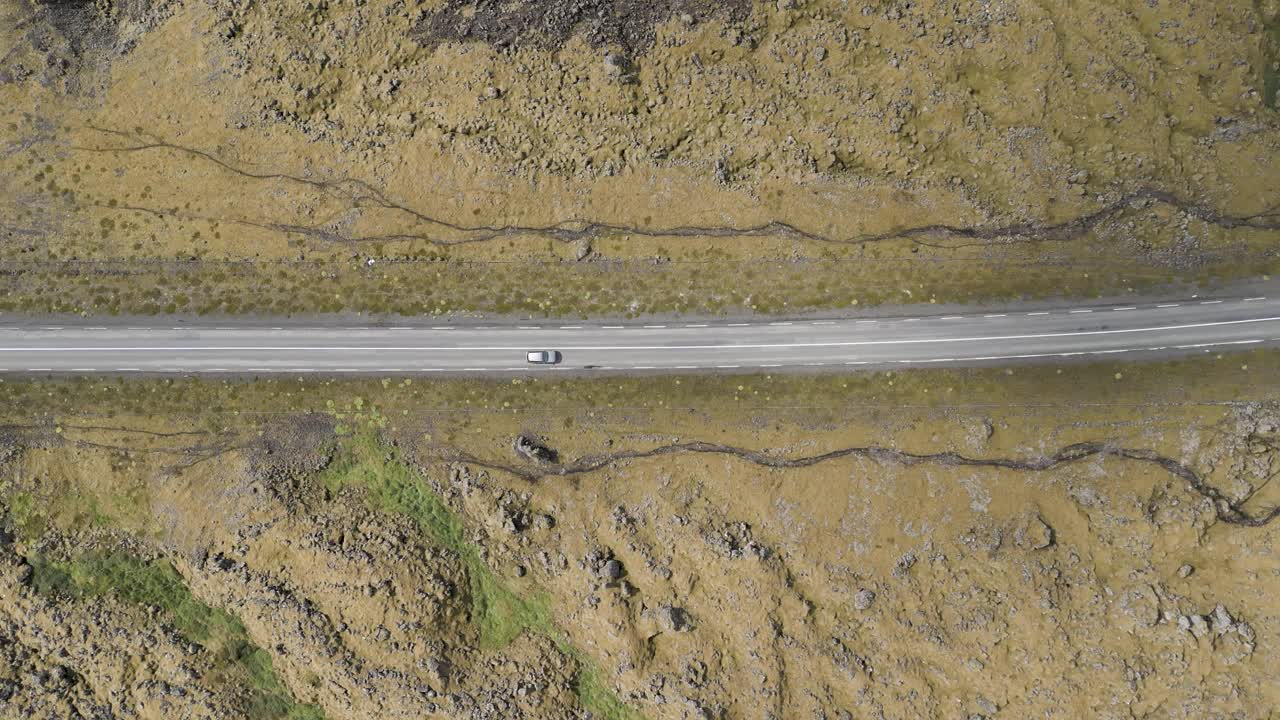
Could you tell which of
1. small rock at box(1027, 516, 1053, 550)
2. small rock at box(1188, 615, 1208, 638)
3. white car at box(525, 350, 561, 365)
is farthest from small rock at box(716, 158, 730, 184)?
small rock at box(1188, 615, 1208, 638)

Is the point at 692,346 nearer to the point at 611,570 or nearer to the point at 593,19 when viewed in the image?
the point at 611,570

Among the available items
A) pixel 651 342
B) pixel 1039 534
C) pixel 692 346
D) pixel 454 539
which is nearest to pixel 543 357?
pixel 651 342

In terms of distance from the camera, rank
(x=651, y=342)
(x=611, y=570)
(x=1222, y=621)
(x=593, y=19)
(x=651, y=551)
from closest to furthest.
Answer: (x=1222, y=621) < (x=611, y=570) < (x=651, y=551) < (x=593, y=19) < (x=651, y=342)

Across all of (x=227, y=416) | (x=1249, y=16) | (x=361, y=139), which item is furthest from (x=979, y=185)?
(x=227, y=416)

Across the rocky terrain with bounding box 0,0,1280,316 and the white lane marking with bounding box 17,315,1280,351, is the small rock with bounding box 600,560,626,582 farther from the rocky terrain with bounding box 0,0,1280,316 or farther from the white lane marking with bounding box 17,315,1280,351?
the rocky terrain with bounding box 0,0,1280,316

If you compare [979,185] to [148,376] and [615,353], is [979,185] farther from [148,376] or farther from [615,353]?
[148,376]

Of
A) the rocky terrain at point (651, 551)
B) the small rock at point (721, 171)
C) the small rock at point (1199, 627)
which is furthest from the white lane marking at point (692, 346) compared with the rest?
the small rock at point (1199, 627)

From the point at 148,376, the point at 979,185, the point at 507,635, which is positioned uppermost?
the point at 979,185
